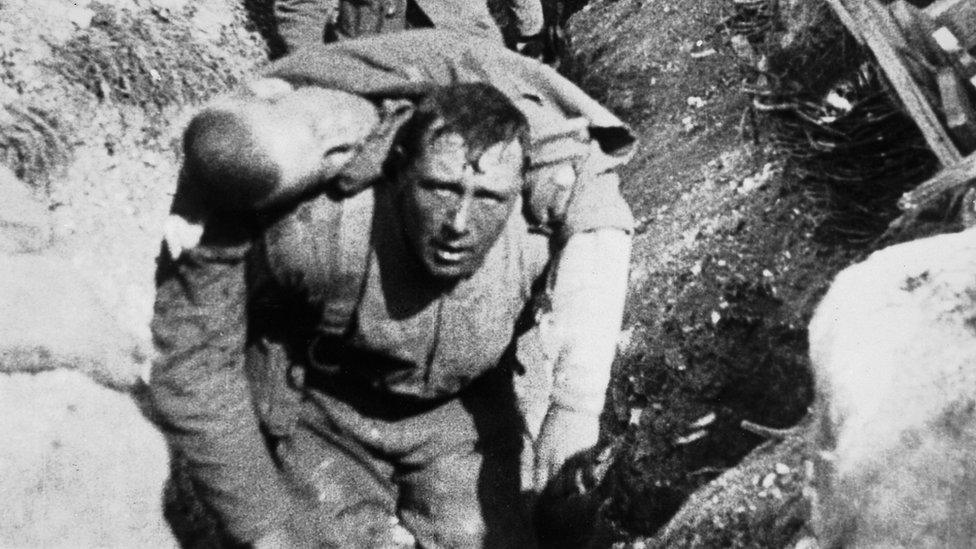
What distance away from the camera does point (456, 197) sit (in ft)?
5.83

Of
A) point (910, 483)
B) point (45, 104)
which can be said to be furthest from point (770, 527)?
point (45, 104)

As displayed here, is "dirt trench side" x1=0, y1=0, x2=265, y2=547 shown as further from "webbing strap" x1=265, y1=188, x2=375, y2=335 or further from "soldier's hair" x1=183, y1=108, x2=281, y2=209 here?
"soldier's hair" x1=183, y1=108, x2=281, y2=209

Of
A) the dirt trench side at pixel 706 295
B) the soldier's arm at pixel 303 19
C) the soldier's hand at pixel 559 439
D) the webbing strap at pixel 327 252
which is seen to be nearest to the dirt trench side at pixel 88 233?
the soldier's arm at pixel 303 19

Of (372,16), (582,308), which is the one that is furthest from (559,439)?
(372,16)

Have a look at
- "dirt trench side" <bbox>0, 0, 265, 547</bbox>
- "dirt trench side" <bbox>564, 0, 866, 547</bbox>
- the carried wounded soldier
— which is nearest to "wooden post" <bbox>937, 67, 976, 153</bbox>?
"dirt trench side" <bbox>564, 0, 866, 547</bbox>

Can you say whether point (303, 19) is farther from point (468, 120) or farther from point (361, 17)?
point (468, 120)

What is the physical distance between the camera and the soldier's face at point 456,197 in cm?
177

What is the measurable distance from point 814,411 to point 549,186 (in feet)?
4.86

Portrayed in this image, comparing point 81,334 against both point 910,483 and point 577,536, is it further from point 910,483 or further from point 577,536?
point 910,483

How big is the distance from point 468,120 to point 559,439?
59cm

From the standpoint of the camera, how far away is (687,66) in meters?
4.82

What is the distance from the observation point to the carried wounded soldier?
1783 mm

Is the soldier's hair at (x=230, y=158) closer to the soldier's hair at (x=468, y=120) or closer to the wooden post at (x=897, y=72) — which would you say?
the soldier's hair at (x=468, y=120)

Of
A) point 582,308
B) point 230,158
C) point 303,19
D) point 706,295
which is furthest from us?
point 706,295
